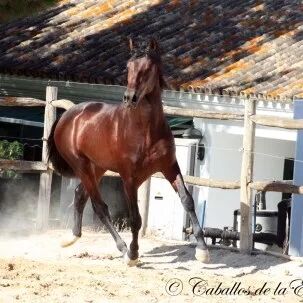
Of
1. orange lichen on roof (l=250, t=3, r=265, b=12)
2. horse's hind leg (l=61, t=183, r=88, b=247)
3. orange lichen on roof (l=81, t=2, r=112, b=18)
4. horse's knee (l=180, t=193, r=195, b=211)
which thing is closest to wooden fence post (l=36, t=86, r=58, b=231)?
horse's hind leg (l=61, t=183, r=88, b=247)

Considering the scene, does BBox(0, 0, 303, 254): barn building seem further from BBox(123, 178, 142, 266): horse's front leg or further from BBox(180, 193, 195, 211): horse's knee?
BBox(180, 193, 195, 211): horse's knee

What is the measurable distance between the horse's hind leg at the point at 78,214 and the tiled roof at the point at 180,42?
416 centimetres

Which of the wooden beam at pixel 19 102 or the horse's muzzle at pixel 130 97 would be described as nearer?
the horse's muzzle at pixel 130 97

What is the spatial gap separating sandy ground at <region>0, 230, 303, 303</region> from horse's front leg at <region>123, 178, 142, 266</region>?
0.13 meters

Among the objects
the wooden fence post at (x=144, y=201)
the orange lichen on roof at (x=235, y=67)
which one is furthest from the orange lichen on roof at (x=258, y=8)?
the wooden fence post at (x=144, y=201)

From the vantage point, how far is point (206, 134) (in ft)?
54.3

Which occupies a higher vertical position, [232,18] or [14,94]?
[232,18]

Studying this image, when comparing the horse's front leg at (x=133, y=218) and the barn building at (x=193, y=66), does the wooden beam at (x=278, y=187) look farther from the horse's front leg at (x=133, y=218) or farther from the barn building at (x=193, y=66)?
the barn building at (x=193, y=66)

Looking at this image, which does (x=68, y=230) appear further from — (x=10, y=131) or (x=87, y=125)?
(x=10, y=131)

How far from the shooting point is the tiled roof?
16.5 m

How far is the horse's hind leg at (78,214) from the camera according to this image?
11945 millimetres

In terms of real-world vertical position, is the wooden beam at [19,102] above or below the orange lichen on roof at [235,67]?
below

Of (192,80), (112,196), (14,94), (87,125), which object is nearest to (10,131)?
(14,94)

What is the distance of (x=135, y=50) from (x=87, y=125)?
1.43 m
